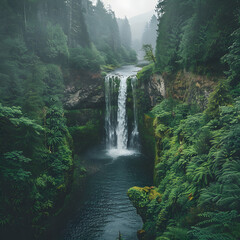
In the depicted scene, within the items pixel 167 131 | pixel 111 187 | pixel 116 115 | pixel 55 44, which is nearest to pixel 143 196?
pixel 167 131

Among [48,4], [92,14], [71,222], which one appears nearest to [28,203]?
[71,222]

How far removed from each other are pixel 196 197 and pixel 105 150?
17121mm

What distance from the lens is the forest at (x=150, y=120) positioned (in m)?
4.95

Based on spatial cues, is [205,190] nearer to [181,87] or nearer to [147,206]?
[147,206]

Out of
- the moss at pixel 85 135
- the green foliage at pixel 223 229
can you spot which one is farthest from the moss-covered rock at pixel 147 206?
the moss at pixel 85 135

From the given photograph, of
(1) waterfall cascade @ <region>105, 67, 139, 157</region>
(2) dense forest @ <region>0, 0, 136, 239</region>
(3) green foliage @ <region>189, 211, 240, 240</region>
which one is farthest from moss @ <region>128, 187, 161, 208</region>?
(1) waterfall cascade @ <region>105, 67, 139, 157</region>

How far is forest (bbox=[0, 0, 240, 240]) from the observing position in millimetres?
4945

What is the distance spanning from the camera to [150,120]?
1875 cm

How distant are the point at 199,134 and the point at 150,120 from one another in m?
11.5

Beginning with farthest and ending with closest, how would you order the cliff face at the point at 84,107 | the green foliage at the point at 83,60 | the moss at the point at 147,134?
the green foliage at the point at 83,60
the cliff face at the point at 84,107
the moss at the point at 147,134

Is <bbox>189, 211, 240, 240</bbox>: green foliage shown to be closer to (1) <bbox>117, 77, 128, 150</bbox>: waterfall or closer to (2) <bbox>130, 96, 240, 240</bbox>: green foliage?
(2) <bbox>130, 96, 240, 240</bbox>: green foliage

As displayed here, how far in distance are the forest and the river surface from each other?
866 millimetres

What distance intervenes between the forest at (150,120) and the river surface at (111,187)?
34.1 inches

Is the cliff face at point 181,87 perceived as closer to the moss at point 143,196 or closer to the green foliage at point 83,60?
the moss at point 143,196
